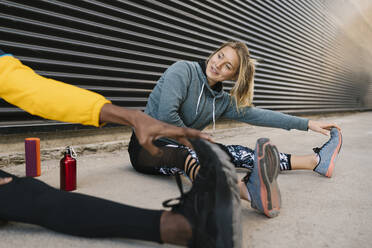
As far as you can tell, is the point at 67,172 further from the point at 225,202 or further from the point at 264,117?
the point at 264,117

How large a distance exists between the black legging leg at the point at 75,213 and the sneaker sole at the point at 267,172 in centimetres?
64

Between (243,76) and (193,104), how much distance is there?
51 centimetres

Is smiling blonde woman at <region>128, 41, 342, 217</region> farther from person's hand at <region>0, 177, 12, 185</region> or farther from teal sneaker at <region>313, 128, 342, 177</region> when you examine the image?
person's hand at <region>0, 177, 12, 185</region>

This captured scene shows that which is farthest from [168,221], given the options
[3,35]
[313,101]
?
[313,101]

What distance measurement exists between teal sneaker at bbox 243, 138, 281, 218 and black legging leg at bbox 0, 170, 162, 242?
63 cm

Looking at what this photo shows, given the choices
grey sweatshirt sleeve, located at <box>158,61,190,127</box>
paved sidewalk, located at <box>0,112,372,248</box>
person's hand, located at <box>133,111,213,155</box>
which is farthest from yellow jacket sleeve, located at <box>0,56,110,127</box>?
grey sweatshirt sleeve, located at <box>158,61,190,127</box>

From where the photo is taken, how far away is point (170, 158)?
1949 mm

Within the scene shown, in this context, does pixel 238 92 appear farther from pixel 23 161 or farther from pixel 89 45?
pixel 23 161

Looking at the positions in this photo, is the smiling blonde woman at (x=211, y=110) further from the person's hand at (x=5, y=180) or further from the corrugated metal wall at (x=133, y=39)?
the corrugated metal wall at (x=133, y=39)

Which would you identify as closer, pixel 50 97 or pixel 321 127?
pixel 50 97

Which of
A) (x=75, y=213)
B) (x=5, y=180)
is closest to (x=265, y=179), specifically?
(x=75, y=213)

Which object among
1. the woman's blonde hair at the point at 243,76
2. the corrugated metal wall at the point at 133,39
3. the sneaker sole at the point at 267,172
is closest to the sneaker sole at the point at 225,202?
the sneaker sole at the point at 267,172

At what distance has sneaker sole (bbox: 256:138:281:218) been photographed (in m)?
1.41

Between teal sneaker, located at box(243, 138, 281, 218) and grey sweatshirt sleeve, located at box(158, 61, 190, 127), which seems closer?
teal sneaker, located at box(243, 138, 281, 218)
